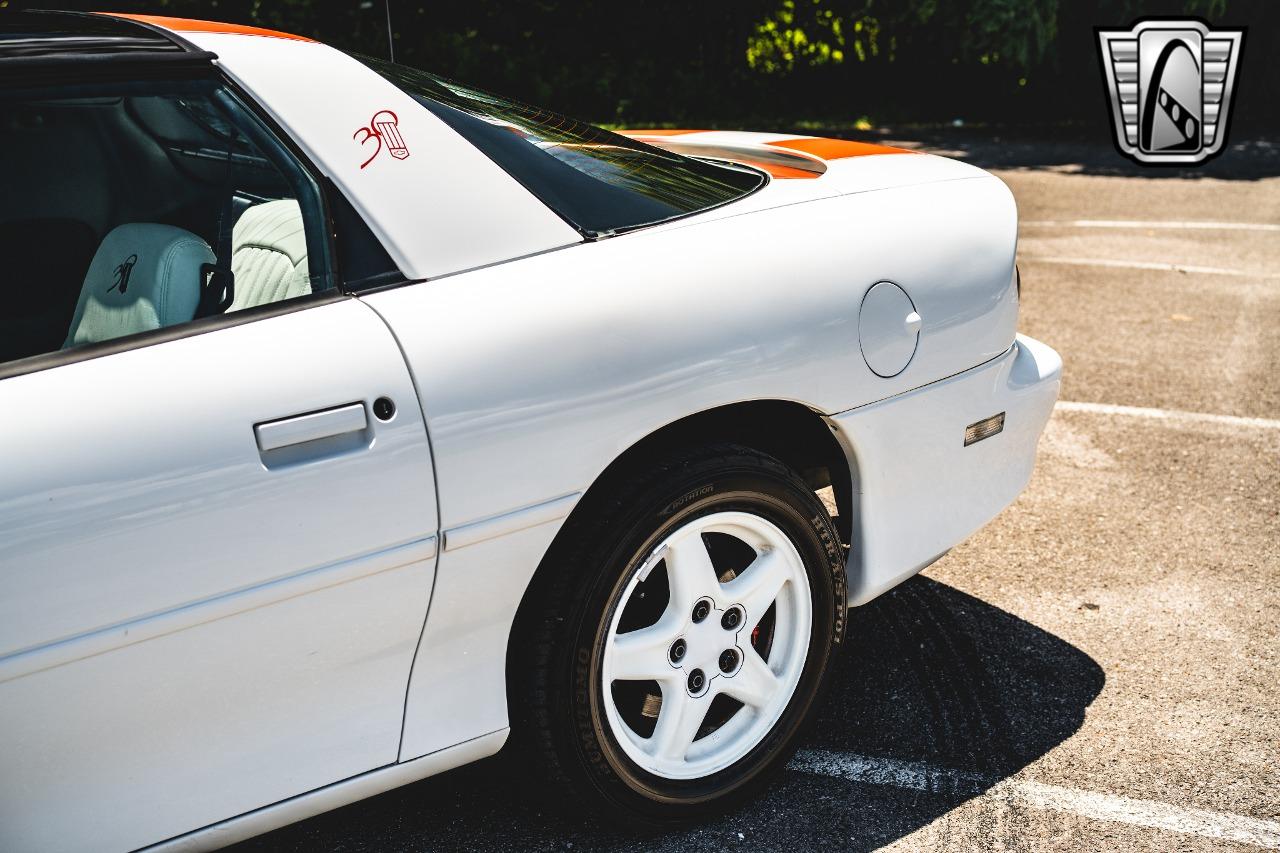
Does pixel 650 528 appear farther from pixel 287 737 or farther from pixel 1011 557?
pixel 1011 557

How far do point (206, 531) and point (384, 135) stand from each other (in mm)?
766

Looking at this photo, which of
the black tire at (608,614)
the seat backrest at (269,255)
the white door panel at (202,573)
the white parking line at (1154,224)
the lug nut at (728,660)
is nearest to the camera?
the white door panel at (202,573)

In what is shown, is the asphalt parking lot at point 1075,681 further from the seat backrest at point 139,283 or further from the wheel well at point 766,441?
the seat backrest at point 139,283

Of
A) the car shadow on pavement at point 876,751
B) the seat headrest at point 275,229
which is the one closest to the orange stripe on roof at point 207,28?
the seat headrest at point 275,229

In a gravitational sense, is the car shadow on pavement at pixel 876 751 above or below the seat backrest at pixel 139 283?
below

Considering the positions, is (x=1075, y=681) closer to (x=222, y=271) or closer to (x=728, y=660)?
(x=728, y=660)

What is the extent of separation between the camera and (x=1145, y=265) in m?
7.15

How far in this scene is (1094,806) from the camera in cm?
268

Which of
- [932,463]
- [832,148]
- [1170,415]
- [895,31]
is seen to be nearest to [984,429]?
[932,463]

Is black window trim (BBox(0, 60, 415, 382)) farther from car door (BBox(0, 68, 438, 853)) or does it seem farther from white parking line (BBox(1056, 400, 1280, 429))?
white parking line (BBox(1056, 400, 1280, 429))

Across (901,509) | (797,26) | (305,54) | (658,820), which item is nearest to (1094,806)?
(901,509)

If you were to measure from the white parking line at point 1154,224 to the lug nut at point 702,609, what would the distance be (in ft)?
21.3

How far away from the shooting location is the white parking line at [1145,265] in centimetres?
698

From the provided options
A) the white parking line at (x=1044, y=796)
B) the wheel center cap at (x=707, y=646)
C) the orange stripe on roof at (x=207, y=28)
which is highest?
the orange stripe on roof at (x=207, y=28)
